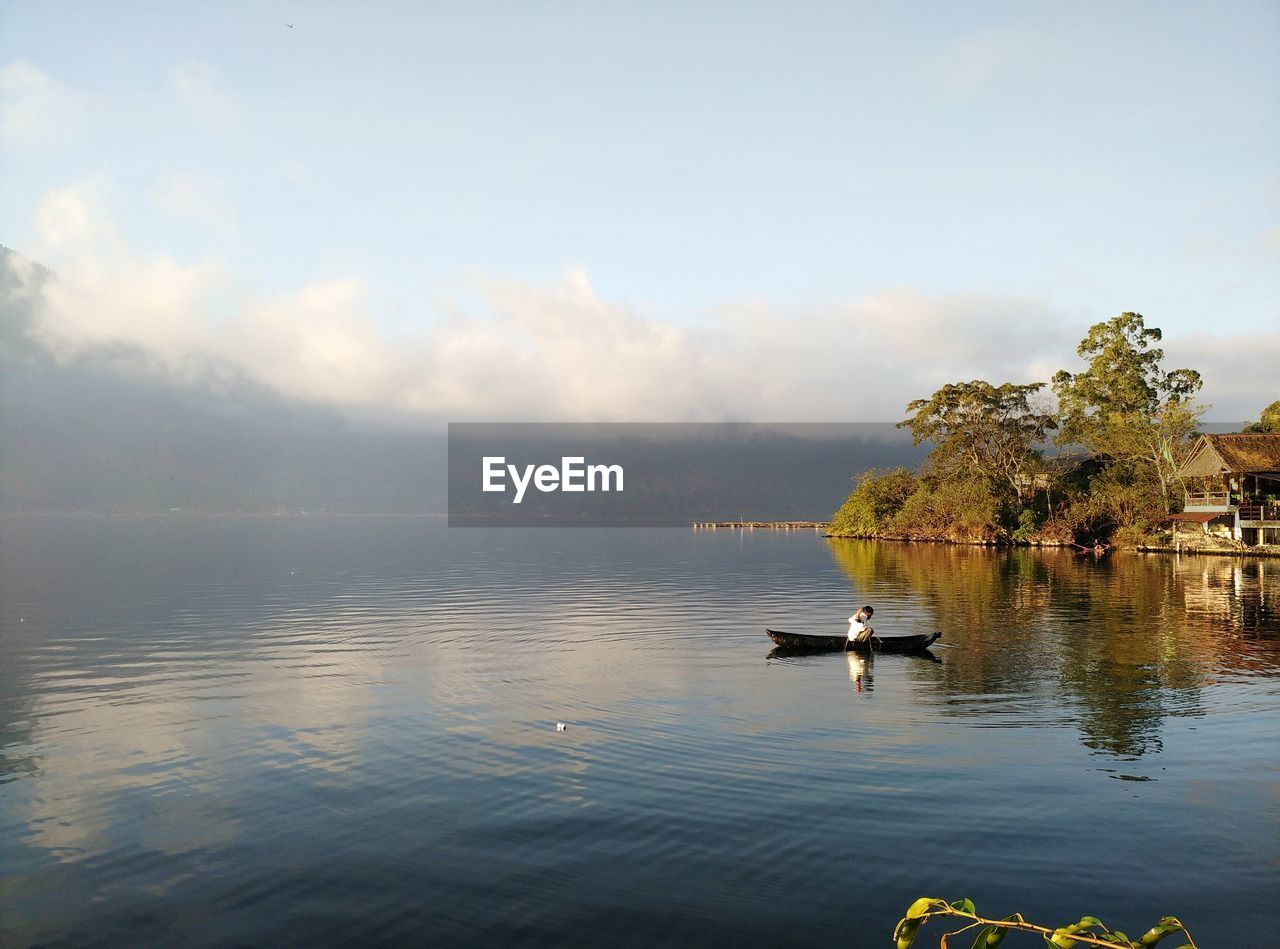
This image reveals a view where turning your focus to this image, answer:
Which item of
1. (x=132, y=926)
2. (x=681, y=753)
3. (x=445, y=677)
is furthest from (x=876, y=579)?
(x=132, y=926)

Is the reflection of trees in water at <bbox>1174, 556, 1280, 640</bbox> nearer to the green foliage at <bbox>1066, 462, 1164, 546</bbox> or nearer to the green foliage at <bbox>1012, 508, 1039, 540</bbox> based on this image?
the green foliage at <bbox>1066, 462, 1164, 546</bbox>

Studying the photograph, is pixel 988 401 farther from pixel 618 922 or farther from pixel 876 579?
pixel 618 922

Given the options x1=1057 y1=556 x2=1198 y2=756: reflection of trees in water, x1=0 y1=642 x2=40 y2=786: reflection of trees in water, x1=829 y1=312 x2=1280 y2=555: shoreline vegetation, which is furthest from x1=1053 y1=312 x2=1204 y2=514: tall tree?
x1=0 y1=642 x2=40 y2=786: reflection of trees in water

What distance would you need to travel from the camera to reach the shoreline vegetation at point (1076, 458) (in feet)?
304

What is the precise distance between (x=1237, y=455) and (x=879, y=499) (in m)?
60.3

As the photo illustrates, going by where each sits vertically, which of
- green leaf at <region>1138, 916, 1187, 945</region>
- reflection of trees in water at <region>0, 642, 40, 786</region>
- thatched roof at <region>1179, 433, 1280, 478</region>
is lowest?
reflection of trees in water at <region>0, 642, 40, 786</region>

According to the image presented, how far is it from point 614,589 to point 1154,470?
221 feet

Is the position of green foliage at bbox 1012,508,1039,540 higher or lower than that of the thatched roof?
lower

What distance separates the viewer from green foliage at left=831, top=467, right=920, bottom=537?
443ft

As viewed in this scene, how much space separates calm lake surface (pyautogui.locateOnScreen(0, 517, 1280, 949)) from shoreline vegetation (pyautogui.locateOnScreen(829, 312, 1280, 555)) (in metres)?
59.9

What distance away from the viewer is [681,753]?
62.4 feet

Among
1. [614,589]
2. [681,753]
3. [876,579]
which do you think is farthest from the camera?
[876,579]

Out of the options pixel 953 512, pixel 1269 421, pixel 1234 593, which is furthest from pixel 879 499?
pixel 1234 593

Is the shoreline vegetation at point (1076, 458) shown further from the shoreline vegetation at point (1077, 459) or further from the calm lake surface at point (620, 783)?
the calm lake surface at point (620, 783)
